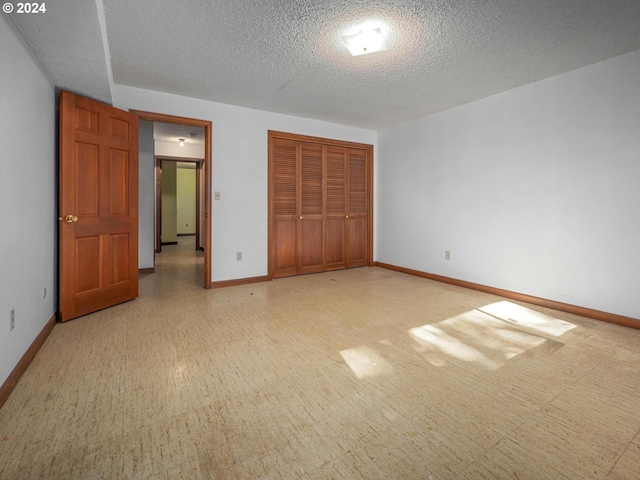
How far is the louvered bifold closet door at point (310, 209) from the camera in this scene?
16.1 ft

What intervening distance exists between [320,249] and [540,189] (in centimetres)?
306

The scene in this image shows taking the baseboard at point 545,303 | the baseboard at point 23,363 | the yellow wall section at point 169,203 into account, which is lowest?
the baseboard at point 23,363

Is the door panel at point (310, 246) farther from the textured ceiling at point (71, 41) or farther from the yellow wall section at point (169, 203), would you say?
the yellow wall section at point (169, 203)

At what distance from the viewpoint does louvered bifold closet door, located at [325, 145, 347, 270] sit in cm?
519

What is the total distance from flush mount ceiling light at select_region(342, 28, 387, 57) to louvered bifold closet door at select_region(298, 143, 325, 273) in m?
2.35

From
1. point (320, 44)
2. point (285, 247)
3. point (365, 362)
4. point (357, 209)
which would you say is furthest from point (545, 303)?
point (320, 44)

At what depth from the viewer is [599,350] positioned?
2336 mm

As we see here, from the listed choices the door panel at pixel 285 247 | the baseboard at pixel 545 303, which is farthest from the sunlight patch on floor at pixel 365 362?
the door panel at pixel 285 247

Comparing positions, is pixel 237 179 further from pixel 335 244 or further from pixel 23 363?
pixel 23 363

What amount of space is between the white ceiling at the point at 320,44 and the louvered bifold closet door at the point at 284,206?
1009mm

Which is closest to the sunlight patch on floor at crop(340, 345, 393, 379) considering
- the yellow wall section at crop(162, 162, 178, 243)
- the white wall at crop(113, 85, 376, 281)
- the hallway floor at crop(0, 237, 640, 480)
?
the hallway floor at crop(0, 237, 640, 480)

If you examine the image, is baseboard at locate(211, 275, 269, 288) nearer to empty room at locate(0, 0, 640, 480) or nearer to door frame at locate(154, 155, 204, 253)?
empty room at locate(0, 0, 640, 480)

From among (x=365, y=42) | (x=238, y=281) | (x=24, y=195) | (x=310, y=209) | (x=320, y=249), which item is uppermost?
(x=365, y=42)

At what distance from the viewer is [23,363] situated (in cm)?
197
